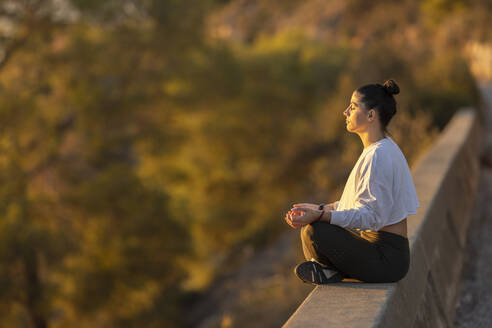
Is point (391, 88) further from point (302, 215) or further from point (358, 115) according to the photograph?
point (302, 215)

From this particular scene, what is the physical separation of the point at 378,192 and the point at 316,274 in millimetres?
616

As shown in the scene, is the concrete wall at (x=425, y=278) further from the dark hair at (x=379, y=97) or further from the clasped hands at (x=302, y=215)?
the dark hair at (x=379, y=97)

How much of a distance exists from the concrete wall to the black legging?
0.24ft

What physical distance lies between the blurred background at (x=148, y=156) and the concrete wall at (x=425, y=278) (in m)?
3.26

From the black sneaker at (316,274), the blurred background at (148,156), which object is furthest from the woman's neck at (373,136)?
the blurred background at (148,156)

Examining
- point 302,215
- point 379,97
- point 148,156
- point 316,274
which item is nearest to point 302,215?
point 302,215

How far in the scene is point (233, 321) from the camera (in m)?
10.2

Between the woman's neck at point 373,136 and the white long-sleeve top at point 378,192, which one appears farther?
the woman's neck at point 373,136

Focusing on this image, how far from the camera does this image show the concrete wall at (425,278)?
2.77 metres

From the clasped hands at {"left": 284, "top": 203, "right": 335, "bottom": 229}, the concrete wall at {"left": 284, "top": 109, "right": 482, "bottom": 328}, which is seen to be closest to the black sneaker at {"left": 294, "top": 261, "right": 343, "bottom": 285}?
the concrete wall at {"left": 284, "top": 109, "right": 482, "bottom": 328}

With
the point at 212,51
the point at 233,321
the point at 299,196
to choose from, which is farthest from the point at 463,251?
the point at 212,51

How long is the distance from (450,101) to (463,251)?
8.85 m

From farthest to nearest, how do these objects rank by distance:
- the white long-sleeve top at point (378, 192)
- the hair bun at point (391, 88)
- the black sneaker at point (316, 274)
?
the black sneaker at point (316, 274)
the hair bun at point (391, 88)
the white long-sleeve top at point (378, 192)

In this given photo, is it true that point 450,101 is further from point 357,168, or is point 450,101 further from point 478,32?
point 478,32
